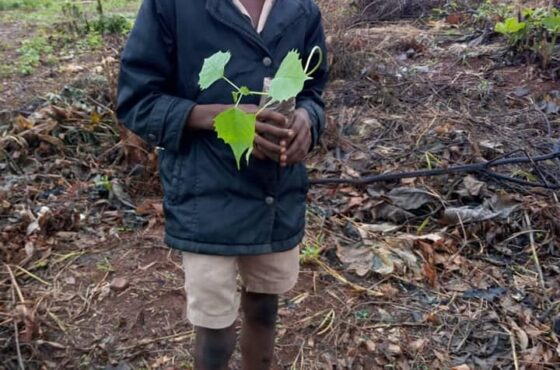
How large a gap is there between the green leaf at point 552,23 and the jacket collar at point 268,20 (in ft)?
13.8

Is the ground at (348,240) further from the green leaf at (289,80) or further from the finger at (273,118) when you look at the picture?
the green leaf at (289,80)

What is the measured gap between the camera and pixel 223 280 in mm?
1615

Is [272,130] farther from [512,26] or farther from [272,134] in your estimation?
[512,26]

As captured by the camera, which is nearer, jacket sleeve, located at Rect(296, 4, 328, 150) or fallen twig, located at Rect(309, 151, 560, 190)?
jacket sleeve, located at Rect(296, 4, 328, 150)

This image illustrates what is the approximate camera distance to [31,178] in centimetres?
329

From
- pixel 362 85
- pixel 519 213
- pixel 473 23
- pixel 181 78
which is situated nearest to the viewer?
pixel 181 78

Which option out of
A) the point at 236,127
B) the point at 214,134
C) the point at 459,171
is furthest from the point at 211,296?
the point at 459,171

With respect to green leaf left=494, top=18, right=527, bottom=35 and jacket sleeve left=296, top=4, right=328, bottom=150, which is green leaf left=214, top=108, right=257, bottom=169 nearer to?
jacket sleeve left=296, top=4, right=328, bottom=150

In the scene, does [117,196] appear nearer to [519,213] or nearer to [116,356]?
[116,356]

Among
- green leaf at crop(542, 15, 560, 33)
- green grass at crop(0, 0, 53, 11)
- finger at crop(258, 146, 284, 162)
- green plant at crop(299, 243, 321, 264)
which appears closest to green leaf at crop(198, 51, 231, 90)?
finger at crop(258, 146, 284, 162)

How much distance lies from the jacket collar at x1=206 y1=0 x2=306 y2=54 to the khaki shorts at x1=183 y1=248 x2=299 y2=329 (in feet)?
1.88

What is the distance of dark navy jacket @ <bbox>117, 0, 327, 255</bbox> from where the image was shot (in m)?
1.51

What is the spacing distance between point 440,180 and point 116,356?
6.50 feet

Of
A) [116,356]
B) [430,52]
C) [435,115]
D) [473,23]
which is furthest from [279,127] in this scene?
[473,23]
